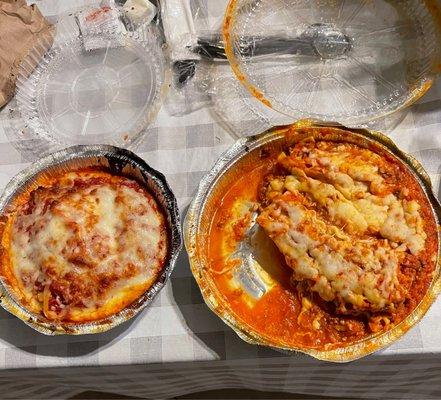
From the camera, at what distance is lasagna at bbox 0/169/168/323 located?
1.28 m

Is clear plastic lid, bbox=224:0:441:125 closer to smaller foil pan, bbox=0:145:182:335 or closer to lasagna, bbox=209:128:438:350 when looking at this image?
lasagna, bbox=209:128:438:350

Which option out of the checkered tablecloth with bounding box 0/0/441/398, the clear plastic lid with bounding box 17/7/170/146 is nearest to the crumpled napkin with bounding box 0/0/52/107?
the clear plastic lid with bounding box 17/7/170/146

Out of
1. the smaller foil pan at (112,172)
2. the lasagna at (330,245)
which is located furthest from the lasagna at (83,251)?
the lasagna at (330,245)

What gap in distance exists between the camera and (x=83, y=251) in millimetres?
1272

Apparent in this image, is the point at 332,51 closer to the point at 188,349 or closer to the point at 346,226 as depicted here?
the point at 346,226

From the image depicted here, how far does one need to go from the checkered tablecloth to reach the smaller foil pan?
0.15m

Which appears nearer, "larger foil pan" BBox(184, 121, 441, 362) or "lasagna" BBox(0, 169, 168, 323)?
"larger foil pan" BBox(184, 121, 441, 362)

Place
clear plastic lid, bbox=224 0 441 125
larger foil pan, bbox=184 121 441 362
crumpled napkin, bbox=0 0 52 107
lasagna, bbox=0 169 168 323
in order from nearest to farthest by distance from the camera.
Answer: larger foil pan, bbox=184 121 441 362 < lasagna, bbox=0 169 168 323 < clear plastic lid, bbox=224 0 441 125 < crumpled napkin, bbox=0 0 52 107

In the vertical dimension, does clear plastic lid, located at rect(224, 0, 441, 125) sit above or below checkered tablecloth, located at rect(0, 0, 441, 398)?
above

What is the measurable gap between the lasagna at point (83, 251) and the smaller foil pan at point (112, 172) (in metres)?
0.03

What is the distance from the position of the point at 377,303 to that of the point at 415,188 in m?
0.30

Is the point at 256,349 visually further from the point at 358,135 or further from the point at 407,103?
the point at 407,103

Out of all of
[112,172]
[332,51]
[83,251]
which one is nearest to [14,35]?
[112,172]

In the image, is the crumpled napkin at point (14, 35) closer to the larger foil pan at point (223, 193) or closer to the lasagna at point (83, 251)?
the lasagna at point (83, 251)
